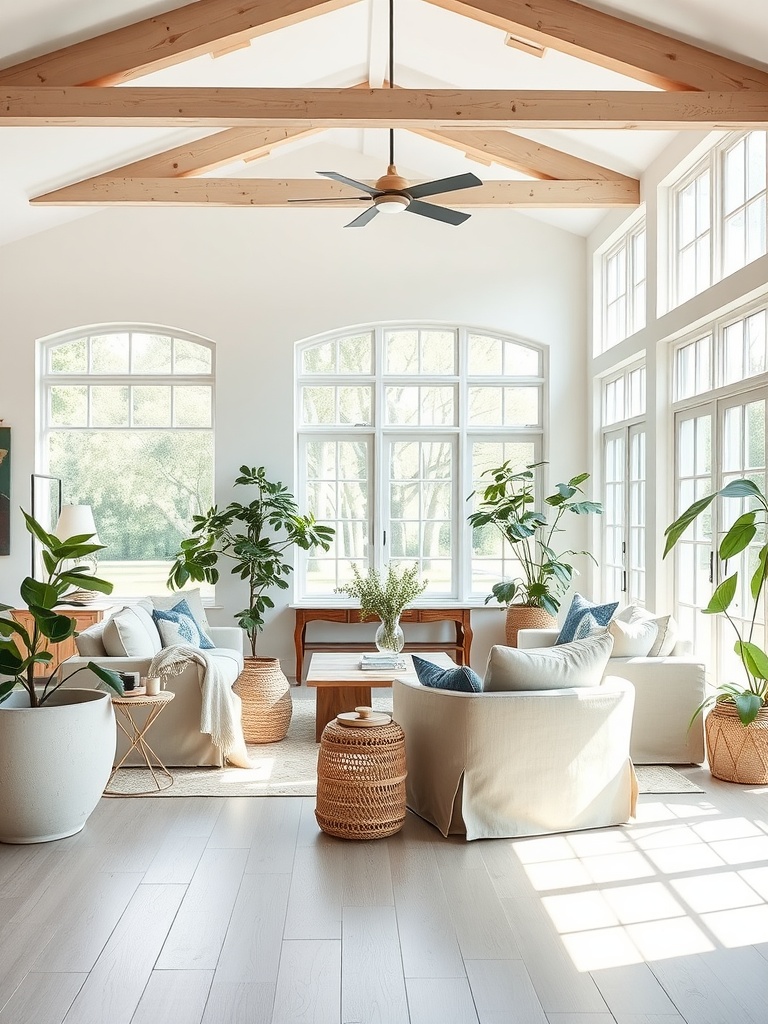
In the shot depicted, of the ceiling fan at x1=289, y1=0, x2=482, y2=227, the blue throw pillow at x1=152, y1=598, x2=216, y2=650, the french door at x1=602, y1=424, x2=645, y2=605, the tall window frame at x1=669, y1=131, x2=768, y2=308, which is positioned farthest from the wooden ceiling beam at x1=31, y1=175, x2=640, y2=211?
the blue throw pillow at x1=152, y1=598, x2=216, y2=650

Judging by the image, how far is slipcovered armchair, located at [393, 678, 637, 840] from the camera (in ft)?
12.9

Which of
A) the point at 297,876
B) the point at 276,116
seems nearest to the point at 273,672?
the point at 297,876

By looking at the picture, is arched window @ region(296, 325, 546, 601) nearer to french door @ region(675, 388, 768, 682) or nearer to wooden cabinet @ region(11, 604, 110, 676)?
wooden cabinet @ region(11, 604, 110, 676)

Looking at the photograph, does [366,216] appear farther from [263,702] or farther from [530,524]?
[530,524]

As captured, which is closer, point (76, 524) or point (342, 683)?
point (342, 683)

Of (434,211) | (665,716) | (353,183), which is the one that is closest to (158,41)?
(353,183)

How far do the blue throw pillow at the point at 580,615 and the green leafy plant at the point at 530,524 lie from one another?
1.56 m

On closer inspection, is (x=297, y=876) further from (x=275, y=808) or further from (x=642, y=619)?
(x=642, y=619)

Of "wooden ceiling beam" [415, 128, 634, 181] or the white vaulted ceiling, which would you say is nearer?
the white vaulted ceiling

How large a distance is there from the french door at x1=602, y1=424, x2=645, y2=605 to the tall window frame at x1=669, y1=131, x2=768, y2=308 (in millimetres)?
1318

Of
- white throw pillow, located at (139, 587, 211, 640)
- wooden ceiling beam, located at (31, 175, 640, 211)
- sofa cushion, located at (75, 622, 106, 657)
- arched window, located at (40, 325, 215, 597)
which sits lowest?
sofa cushion, located at (75, 622, 106, 657)

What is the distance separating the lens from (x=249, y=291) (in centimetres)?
816

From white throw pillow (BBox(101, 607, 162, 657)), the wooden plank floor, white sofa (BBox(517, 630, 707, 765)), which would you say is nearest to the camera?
the wooden plank floor

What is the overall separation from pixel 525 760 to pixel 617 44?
12.6ft
